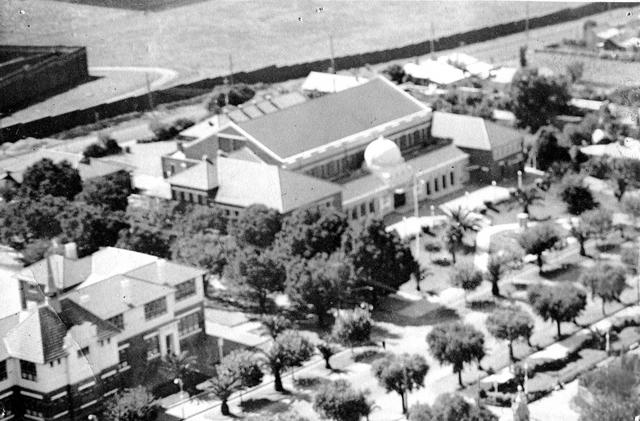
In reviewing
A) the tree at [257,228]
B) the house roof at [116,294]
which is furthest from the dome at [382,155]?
the house roof at [116,294]

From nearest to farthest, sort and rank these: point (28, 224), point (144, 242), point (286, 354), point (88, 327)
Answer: point (88, 327), point (286, 354), point (144, 242), point (28, 224)

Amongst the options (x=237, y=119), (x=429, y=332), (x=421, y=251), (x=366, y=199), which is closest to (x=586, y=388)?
Answer: (x=429, y=332)

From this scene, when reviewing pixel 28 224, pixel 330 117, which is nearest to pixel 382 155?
pixel 330 117

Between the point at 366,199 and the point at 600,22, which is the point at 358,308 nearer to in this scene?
the point at 366,199

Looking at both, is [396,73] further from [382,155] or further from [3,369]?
[3,369]

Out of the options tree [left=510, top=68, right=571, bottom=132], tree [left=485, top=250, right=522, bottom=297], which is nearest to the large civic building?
tree [left=485, top=250, right=522, bottom=297]

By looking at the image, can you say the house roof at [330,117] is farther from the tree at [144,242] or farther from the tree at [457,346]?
the tree at [457,346]

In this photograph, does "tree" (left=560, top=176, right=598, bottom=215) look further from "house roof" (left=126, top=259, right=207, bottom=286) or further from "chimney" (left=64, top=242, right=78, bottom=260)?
"chimney" (left=64, top=242, right=78, bottom=260)
